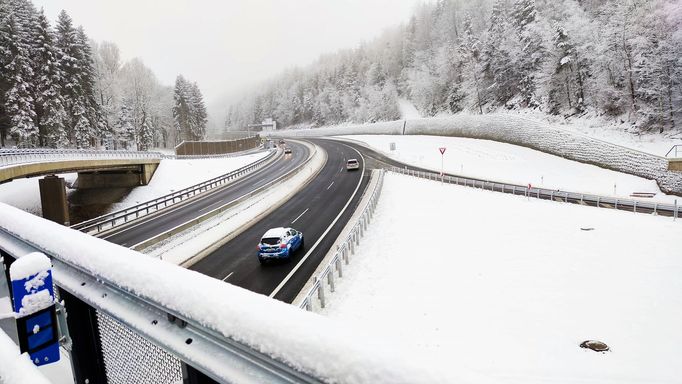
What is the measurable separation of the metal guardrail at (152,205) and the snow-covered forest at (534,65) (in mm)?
42611

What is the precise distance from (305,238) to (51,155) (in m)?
26.0

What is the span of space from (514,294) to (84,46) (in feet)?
240

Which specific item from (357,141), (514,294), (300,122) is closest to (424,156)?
(357,141)

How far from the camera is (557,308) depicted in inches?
514

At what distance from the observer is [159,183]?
146ft

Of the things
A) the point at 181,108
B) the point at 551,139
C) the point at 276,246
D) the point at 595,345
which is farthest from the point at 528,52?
the point at 181,108

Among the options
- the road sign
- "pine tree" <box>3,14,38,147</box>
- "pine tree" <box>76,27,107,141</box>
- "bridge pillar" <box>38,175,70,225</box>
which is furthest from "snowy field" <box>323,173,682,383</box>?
"pine tree" <box>76,27,107,141</box>

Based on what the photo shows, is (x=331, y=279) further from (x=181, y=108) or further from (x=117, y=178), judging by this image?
(x=181, y=108)

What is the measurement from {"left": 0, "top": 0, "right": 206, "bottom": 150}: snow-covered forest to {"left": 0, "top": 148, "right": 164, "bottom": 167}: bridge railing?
51.3ft

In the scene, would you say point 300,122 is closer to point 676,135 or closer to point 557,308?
point 676,135

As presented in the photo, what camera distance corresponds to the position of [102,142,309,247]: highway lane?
23639 millimetres

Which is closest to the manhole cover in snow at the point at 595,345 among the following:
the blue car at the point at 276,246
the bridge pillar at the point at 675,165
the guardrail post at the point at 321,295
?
the guardrail post at the point at 321,295

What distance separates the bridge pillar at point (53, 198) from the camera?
105ft

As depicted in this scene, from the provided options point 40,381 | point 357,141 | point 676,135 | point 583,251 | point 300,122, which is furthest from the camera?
point 300,122
